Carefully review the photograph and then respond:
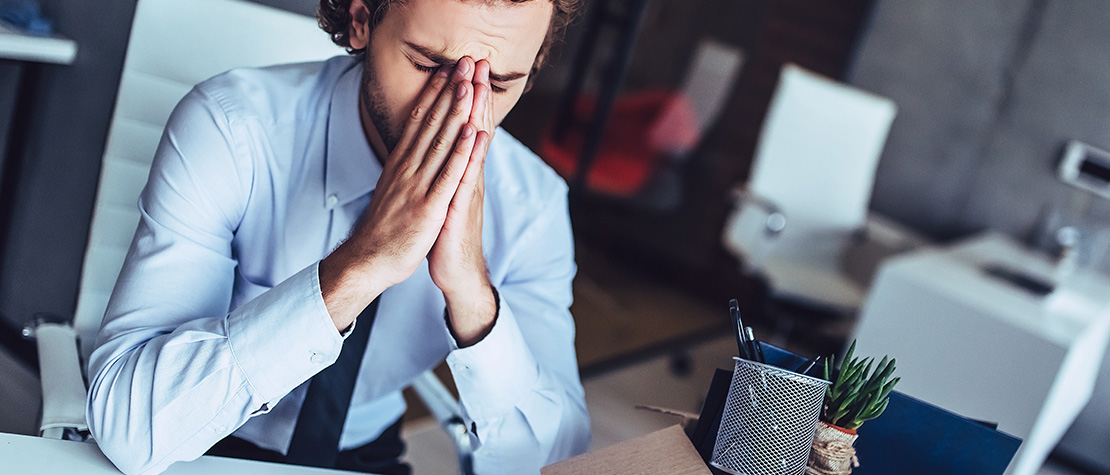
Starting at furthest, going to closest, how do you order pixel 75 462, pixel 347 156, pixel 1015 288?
pixel 1015 288, pixel 347 156, pixel 75 462

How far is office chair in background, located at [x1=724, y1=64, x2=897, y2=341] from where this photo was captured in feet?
9.98

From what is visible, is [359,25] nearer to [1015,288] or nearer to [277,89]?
[277,89]

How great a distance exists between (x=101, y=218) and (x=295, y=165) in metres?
0.35

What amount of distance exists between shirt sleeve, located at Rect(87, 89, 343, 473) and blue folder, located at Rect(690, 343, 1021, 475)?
0.42m

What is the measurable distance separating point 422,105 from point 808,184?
253 centimetres

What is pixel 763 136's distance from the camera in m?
3.11

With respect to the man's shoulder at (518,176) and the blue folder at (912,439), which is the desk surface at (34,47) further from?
the blue folder at (912,439)

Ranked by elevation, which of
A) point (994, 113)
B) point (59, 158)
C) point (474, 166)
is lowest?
point (59, 158)

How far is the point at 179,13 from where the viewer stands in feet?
3.89

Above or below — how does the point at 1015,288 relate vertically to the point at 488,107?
below

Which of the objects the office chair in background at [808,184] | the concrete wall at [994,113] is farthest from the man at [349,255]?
the concrete wall at [994,113]

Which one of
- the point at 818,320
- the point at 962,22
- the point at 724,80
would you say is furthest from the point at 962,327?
the point at 962,22

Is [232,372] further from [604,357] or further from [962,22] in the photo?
[962,22]

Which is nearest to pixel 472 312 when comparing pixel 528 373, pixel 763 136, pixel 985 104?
pixel 528 373
